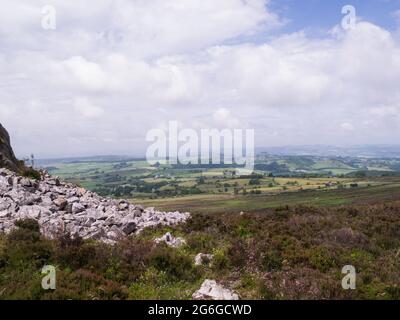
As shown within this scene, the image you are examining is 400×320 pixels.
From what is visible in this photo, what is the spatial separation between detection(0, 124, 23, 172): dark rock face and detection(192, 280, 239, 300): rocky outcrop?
18.2m

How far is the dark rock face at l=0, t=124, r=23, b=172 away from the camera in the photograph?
→ 2462 cm

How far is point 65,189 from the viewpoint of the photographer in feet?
77.0

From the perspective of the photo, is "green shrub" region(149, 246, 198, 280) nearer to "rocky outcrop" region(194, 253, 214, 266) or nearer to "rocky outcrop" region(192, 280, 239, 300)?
"rocky outcrop" region(194, 253, 214, 266)

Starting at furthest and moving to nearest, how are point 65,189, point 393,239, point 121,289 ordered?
point 65,189 < point 393,239 < point 121,289

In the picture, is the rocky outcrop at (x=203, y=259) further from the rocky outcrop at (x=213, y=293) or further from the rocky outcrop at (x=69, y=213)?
the rocky outcrop at (x=69, y=213)

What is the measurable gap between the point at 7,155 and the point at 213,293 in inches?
813

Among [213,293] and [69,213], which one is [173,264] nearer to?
[213,293]

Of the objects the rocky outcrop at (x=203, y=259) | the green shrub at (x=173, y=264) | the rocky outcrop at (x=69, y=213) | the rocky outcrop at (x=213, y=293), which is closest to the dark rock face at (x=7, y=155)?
the rocky outcrop at (x=69, y=213)

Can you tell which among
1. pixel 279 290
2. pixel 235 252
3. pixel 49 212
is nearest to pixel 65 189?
pixel 49 212

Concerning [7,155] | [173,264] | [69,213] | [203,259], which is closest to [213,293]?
[173,264]

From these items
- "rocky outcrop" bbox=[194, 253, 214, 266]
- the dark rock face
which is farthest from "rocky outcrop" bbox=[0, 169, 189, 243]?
"rocky outcrop" bbox=[194, 253, 214, 266]
